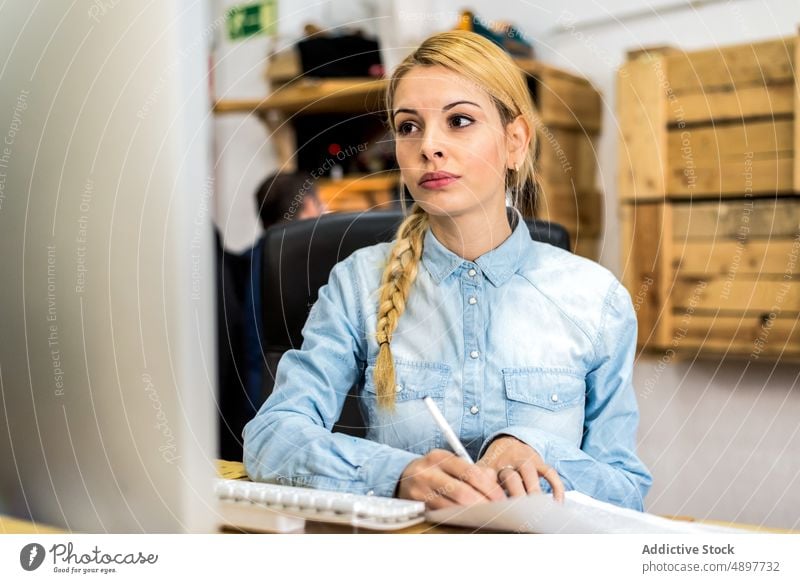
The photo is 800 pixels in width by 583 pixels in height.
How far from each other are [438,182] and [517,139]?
0.09 metres

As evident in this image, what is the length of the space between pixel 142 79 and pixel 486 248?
1.32 feet

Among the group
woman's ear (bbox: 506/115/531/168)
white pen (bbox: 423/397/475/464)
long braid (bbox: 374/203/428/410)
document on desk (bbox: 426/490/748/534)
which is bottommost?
document on desk (bbox: 426/490/748/534)

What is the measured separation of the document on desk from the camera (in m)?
0.69

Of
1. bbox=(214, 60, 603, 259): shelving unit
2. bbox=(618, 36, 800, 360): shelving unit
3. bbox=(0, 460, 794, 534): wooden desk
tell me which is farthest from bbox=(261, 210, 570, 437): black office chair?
bbox=(618, 36, 800, 360): shelving unit

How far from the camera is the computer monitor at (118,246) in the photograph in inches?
20.7

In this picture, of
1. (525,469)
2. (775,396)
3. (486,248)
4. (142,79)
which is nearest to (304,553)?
(525,469)

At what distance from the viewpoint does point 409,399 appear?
0.79 m

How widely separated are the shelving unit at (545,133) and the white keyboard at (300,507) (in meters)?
0.41

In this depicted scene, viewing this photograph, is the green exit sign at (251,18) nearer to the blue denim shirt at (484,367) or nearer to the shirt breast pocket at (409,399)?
the blue denim shirt at (484,367)

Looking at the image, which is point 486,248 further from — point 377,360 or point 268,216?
point 268,216

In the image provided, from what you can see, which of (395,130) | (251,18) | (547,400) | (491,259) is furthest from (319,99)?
(547,400)

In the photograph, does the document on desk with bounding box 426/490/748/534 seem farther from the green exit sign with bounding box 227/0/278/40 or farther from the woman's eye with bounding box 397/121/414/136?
the green exit sign with bounding box 227/0/278/40

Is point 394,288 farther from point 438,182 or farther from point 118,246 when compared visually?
point 118,246

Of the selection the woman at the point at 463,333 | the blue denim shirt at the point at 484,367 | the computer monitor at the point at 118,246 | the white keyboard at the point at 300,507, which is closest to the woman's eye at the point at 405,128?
the woman at the point at 463,333
